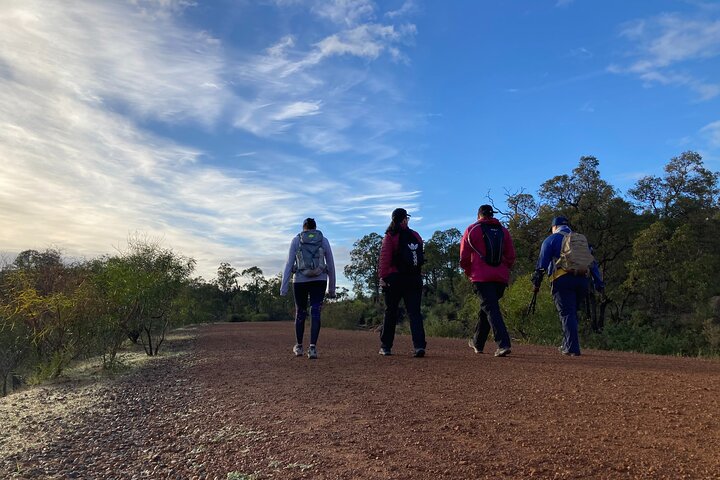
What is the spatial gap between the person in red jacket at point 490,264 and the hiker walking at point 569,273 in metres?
0.63

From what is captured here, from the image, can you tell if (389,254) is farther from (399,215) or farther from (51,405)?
(51,405)

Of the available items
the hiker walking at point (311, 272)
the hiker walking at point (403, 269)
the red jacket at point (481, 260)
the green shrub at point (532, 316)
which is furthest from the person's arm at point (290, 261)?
the green shrub at point (532, 316)

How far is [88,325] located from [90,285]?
74cm

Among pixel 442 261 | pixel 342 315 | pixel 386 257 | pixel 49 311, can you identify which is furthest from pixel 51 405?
pixel 442 261

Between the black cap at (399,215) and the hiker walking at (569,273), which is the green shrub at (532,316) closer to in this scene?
the hiker walking at (569,273)

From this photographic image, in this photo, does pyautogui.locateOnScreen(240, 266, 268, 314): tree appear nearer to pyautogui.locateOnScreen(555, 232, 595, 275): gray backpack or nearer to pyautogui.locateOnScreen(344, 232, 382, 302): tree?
pyautogui.locateOnScreen(344, 232, 382, 302): tree

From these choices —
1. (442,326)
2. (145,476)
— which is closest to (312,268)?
(145,476)

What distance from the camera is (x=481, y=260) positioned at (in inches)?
293

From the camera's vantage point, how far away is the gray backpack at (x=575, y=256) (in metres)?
7.35

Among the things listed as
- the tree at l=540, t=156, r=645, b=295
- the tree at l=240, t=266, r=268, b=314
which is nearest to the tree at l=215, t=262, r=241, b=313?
the tree at l=240, t=266, r=268, b=314

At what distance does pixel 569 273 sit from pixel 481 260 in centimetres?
126

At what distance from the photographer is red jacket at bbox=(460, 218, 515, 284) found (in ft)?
24.2

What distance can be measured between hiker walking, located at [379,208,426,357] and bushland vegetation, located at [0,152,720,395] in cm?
135

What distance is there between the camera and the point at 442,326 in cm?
2070
